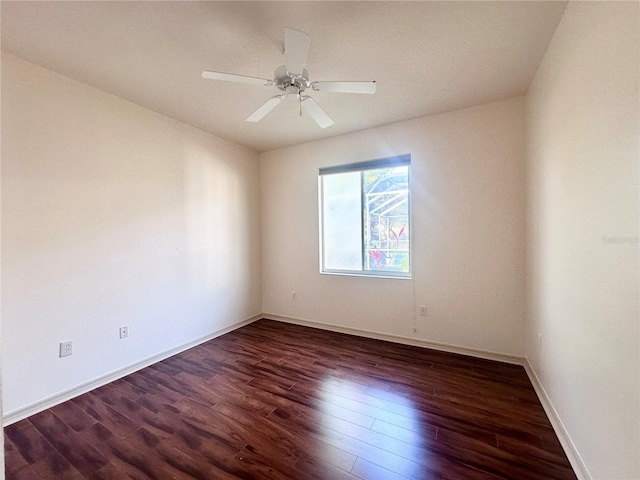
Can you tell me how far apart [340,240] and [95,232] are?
2.51 m

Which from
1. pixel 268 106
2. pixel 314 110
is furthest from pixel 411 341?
pixel 268 106

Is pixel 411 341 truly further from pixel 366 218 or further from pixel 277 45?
pixel 277 45

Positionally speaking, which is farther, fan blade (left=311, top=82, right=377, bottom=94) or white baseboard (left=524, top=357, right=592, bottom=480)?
fan blade (left=311, top=82, right=377, bottom=94)

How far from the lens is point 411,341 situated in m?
2.99

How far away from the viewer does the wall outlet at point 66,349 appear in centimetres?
205

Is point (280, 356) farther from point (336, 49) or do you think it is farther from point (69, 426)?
point (336, 49)

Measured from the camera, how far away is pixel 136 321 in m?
2.52

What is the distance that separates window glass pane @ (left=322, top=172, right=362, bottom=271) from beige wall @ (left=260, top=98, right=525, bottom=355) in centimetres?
17

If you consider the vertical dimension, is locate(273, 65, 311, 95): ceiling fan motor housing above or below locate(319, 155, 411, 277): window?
above

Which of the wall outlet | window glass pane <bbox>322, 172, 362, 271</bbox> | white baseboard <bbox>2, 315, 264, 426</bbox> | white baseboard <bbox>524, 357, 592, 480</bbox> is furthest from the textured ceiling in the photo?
white baseboard <bbox>524, 357, 592, 480</bbox>

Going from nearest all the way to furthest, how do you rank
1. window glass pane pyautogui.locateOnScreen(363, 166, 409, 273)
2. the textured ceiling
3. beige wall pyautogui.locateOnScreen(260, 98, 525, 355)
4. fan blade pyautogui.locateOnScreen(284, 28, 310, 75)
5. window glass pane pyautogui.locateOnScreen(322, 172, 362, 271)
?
fan blade pyautogui.locateOnScreen(284, 28, 310, 75)
the textured ceiling
beige wall pyautogui.locateOnScreen(260, 98, 525, 355)
window glass pane pyautogui.locateOnScreen(363, 166, 409, 273)
window glass pane pyautogui.locateOnScreen(322, 172, 362, 271)

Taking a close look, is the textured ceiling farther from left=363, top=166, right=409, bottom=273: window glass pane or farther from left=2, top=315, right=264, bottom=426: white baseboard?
left=2, top=315, right=264, bottom=426: white baseboard

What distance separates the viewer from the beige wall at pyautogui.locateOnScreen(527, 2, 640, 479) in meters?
1.04

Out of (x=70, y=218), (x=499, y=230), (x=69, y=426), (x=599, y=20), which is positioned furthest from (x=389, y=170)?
(x=69, y=426)
